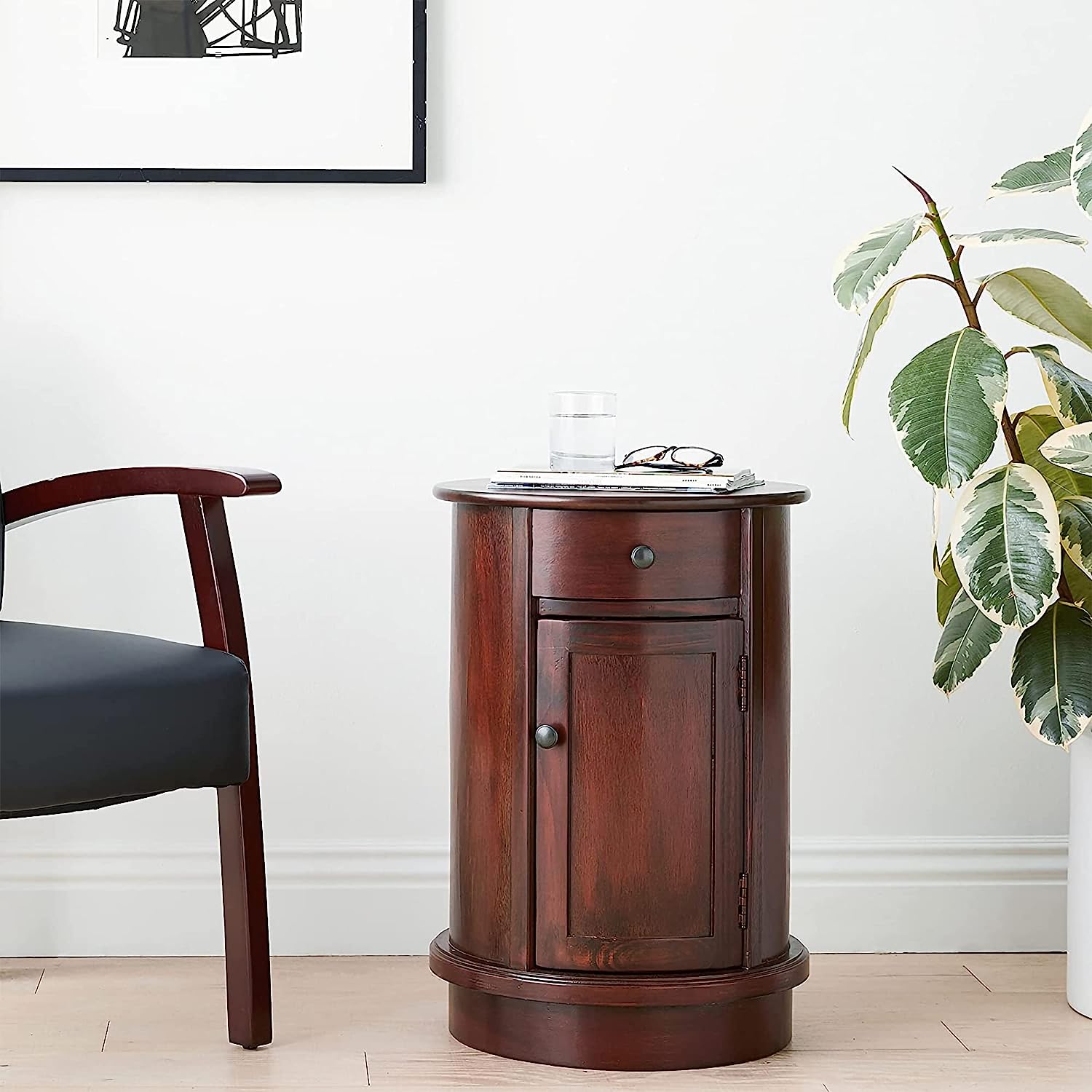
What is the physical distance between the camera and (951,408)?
1.52 metres

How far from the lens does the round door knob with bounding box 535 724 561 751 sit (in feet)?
5.16

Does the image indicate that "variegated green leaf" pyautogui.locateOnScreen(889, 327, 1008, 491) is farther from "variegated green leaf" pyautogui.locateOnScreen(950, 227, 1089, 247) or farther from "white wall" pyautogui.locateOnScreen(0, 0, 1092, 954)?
"white wall" pyautogui.locateOnScreen(0, 0, 1092, 954)

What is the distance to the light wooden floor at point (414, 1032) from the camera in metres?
1.57

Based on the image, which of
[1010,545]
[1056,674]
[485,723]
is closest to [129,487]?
[485,723]

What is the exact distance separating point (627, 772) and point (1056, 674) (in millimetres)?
509

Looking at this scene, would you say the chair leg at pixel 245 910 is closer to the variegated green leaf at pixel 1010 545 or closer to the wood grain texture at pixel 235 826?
the wood grain texture at pixel 235 826

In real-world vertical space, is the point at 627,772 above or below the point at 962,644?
below

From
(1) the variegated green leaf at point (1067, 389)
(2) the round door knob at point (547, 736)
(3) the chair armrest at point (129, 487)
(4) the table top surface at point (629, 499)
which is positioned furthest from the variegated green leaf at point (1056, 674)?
(3) the chair armrest at point (129, 487)

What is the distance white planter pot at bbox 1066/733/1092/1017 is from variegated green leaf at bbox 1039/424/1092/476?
1.17 feet

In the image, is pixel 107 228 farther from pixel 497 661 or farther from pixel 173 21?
pixel 497 661

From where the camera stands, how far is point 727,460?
81.0 inches

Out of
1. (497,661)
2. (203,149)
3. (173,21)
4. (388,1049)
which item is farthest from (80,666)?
(173,21)

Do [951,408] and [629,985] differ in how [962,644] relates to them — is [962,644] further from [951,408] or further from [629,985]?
[629,985]

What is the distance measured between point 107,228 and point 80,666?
2.77 ft
